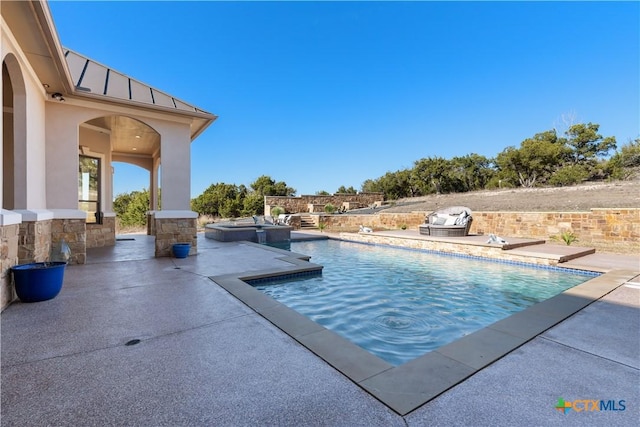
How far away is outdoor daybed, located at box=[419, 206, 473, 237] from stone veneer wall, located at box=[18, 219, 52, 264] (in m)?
11.1

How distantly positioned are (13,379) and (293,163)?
109 ft

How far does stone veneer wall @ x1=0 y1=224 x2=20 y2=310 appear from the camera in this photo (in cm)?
328

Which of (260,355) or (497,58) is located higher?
(497,58)

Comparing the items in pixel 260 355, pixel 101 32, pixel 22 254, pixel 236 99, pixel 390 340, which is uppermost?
pixel 236 99

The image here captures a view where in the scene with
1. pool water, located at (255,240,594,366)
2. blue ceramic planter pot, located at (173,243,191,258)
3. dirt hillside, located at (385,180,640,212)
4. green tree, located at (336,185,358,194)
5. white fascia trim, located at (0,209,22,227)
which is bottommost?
pool water, located at (255,240,594,366)

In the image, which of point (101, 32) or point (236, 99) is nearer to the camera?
point (101, 32)

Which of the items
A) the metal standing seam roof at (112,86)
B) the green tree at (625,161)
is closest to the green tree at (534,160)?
the green tree at (625,161)

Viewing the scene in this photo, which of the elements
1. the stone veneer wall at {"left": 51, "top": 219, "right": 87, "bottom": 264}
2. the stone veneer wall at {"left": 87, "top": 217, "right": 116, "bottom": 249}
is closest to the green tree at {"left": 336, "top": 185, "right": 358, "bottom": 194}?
the stone veneer wall at {"left": 87, "top": 217, "right": 116, "bottom": 249}

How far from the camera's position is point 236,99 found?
1892 cm

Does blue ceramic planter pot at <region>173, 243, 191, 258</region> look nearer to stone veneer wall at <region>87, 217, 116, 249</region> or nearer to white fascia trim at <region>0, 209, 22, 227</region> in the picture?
white fascia trim at <region>0, 209, 22, 227</region>

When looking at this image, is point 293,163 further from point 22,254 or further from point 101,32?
point 22,254

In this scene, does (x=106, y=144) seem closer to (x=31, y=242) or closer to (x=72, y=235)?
(x=72, y=235)

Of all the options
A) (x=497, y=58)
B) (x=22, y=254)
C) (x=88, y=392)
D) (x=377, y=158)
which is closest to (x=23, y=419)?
(x=88, y=392)

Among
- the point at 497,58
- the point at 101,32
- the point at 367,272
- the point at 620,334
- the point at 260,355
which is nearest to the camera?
the point at 260,355
